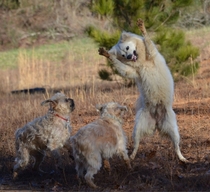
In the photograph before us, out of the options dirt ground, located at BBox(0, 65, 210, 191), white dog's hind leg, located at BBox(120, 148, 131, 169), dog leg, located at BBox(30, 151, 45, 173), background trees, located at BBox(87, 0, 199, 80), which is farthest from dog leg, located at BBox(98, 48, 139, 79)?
background trees, located at BBox(87, 0, 199, 80)

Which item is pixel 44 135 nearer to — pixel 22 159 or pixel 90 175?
pixel 22 159

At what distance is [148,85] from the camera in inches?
311

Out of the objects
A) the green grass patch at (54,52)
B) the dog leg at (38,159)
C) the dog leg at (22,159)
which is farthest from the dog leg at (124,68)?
the green grass patch at (54,52)

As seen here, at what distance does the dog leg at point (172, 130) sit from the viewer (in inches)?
295

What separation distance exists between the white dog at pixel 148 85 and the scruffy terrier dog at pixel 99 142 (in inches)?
23.1

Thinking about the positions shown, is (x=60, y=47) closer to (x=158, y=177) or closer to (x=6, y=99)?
(x=6, y=99)

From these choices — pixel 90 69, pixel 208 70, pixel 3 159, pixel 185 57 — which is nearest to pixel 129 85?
pixel 185 57

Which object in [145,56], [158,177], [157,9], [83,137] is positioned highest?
[157,9]

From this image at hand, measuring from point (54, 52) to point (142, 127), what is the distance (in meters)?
21.4

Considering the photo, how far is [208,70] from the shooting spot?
715 inches

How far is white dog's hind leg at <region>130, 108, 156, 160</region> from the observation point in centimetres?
763

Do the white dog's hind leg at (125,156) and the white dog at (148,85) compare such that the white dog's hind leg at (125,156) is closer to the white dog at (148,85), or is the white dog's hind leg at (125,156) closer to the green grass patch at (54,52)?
the white dog at (148,85)

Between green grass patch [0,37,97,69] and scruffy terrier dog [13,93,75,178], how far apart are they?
55.5 ft

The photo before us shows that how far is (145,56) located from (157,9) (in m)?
7.44
